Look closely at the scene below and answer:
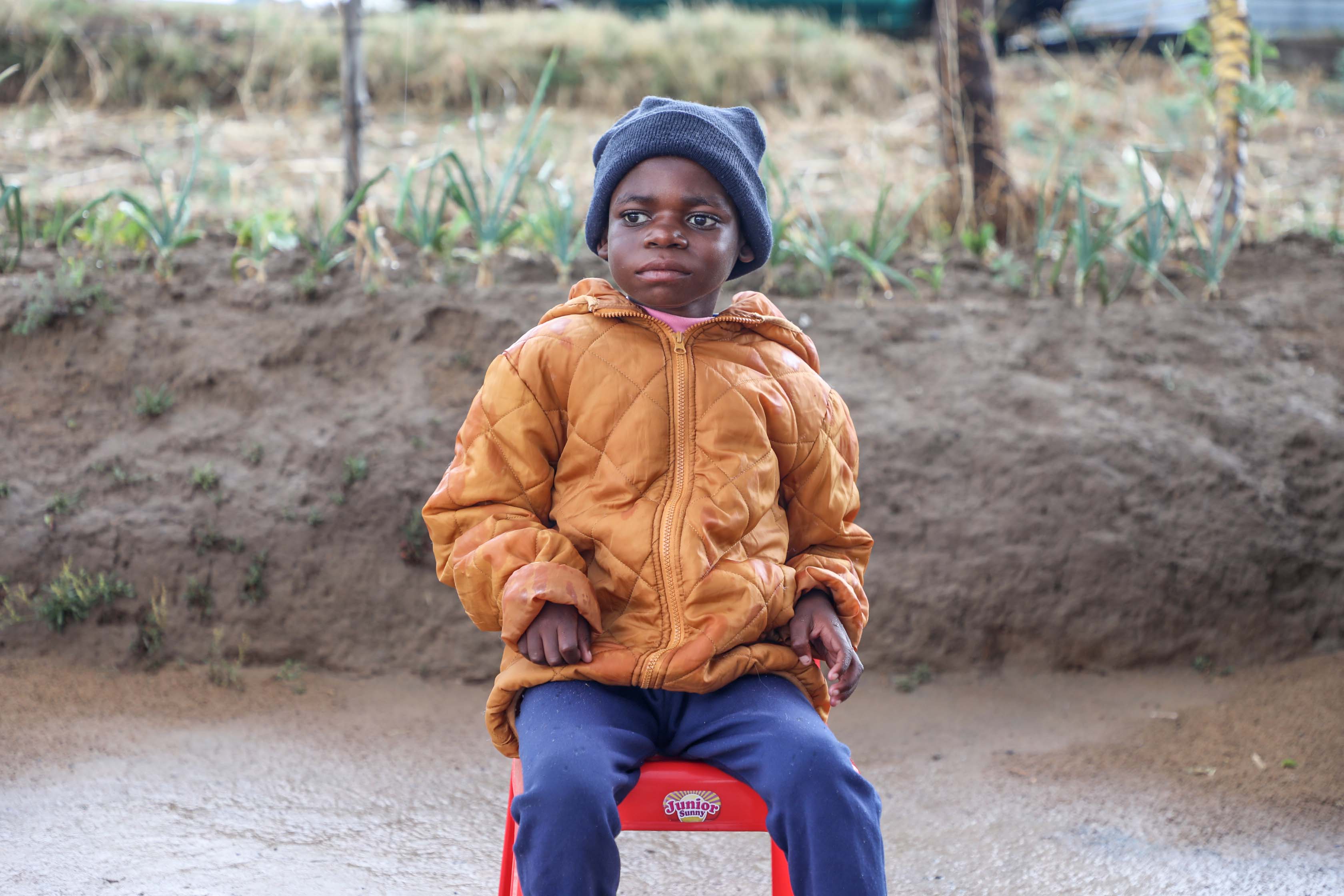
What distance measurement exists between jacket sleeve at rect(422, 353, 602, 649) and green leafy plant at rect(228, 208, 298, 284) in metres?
2.21

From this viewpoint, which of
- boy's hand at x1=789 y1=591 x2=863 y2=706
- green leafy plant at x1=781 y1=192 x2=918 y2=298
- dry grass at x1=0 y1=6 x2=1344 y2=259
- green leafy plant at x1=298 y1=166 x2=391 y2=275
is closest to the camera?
boy's hand at x1=789 y1=591 x2=863 y2=706

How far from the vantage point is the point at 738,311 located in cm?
187

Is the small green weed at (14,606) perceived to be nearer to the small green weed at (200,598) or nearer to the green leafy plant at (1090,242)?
the small green weed at (200,598)

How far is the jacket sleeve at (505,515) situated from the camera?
1641 millimetres

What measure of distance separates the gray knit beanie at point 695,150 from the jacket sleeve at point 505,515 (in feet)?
→ 1.11

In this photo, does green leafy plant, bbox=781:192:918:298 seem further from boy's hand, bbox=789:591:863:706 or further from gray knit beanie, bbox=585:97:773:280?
boy's hand, bbox=789:591:863:706

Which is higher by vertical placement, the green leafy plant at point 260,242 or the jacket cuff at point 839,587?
the green leafy plant at point 260,242

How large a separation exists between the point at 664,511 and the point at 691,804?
43cm

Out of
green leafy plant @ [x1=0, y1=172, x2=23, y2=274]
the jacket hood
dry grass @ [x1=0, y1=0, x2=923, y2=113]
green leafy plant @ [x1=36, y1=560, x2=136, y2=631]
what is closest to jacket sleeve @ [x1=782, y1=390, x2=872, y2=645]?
the jacket hood

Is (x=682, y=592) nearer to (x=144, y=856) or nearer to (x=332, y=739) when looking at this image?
(x=144, y=856)

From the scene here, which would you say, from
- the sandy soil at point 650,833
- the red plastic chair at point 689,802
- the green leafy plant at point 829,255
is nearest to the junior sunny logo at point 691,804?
the red plastic chair at point 689,802

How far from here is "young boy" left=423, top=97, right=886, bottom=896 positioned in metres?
1.64

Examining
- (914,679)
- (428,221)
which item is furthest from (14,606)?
(914,679)

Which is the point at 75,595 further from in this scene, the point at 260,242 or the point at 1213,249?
the point at 1213,249
